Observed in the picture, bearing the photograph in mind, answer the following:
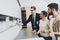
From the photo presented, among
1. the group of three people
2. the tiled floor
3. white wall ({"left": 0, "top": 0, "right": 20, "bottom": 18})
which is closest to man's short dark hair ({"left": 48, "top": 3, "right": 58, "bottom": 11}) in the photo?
the group of three people

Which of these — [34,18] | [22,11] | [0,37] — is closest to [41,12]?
[34,18]

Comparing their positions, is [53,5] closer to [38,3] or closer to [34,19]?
[38,3]

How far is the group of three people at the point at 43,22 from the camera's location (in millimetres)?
2023

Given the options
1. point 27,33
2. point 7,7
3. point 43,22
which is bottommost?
point 27,33

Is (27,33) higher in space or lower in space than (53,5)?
lower

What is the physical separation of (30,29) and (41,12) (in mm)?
346

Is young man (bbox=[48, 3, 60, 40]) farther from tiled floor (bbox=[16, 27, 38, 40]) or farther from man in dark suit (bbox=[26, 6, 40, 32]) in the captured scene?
tiled floor (bbox=[16, 27, 38, 40])

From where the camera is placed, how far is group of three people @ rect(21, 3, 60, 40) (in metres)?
2.02

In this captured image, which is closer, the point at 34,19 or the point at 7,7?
the point at 7,7

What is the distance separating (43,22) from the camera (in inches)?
80.3

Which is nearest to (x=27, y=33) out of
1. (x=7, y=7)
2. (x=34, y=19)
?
(x=34, y=19)

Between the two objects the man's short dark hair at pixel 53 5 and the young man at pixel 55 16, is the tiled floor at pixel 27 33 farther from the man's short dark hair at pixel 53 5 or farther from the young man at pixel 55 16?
the man's short dark hair at pixel 53 5

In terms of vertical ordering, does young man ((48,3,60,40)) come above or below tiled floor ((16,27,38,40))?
above

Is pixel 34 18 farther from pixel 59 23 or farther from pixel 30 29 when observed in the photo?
pixel 59 23
